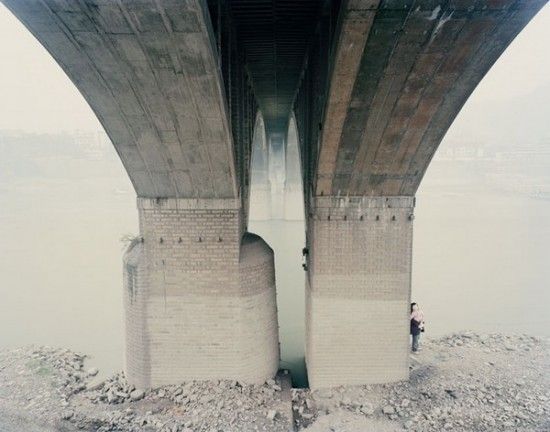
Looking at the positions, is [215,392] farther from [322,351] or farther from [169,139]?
[169,139]

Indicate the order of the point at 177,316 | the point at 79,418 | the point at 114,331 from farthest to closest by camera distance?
the point at 114,331 < the point at 177,316 < the point at 79,418

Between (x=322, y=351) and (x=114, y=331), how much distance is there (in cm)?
757

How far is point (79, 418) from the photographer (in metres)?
8.05

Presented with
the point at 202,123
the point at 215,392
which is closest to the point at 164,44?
the point at 202,123

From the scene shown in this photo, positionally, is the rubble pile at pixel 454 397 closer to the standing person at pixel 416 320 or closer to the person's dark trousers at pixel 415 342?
the person's dark trousers at pixel 415 342

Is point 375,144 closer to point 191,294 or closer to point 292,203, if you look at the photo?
point 191,294

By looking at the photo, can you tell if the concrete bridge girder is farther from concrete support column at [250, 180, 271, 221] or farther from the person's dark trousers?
concrete support column at [250, 180, 271, 221]

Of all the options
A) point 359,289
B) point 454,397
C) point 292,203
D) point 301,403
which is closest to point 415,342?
point 454,397

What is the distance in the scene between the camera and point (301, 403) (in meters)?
8.55

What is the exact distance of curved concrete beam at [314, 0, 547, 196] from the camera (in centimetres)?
571

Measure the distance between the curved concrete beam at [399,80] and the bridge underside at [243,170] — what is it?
0.03 metres

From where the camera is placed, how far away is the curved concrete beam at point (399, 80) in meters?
5.71

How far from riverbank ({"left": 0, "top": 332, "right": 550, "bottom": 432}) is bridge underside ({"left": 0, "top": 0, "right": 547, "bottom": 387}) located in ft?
1.35

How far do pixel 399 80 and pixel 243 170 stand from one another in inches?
176
